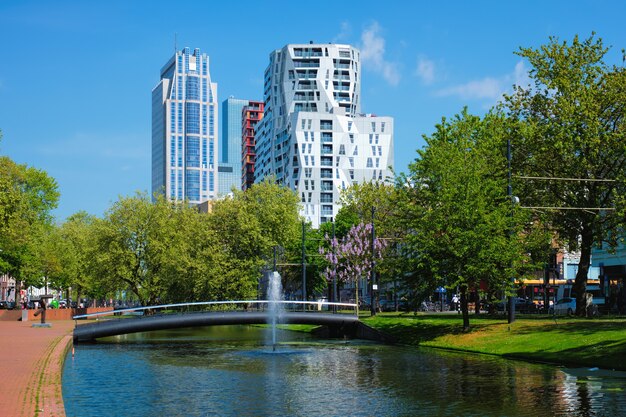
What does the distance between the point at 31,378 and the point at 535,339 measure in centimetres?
2526

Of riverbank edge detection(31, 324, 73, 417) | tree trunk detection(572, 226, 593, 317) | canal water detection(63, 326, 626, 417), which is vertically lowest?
canal water detection(63, 326, 626, 417)

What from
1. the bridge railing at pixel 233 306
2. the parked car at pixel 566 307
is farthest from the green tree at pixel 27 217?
the parked car at pixel 566 307

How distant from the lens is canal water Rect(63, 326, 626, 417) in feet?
81.1

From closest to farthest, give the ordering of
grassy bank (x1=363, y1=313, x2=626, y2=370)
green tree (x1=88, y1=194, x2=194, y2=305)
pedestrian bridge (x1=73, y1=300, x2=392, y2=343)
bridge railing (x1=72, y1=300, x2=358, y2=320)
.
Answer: grassy bank (x1=363, y1=313, x2=626, y2=370), bridge railing (x1=72, y1=300, x2=358, y2=320), pedestrian bridge (x1=73, y1=300, x2=392, y2=343), green tree (x1=88, y1=194, x2=194, y2=305)

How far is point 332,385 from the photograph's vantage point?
3100cm

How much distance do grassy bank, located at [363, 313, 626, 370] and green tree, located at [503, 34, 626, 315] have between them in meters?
9.41

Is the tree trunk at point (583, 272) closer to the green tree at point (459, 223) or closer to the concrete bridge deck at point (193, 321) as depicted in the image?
the green tree at point (459, 223)

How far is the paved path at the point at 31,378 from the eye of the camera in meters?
19.9

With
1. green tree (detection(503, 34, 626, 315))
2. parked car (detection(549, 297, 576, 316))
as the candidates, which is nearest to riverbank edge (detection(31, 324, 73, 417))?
green tree (detection(503, 34, 626, 315))

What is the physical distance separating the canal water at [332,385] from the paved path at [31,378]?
1.09 meters

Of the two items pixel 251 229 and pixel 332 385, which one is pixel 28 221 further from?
pixel 332 385

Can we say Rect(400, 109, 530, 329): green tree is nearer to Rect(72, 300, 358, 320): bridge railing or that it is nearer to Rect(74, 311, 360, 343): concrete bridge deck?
Rect(72, 300, 358, 320): bridge railing

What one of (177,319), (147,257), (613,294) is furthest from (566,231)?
(147,257)

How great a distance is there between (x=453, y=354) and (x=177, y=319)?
2133 centimetres
